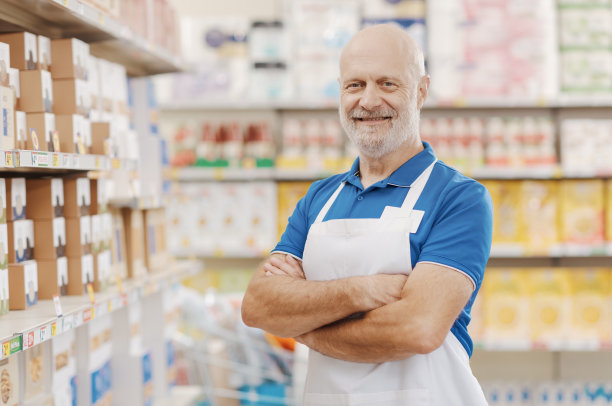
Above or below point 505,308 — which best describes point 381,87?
above

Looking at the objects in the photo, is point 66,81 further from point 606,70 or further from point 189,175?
point 606,70

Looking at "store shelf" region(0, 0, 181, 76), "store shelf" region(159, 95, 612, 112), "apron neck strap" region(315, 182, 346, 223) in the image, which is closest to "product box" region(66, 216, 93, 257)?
"store shelf" region(0, 0, 181, 76)

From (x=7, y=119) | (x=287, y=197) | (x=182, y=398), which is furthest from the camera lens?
(x=287, y=197)

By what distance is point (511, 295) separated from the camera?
14.0 feet

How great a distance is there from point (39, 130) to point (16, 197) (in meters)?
0.22

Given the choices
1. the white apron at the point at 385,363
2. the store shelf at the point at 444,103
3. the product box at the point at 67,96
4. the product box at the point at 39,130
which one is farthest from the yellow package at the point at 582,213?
the product box at the point at 39,130

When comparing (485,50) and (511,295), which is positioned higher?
(485,50)

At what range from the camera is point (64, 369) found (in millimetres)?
2465

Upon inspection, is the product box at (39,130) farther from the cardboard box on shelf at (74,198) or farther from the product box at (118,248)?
the product box at (118,248)

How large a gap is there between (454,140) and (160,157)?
1.86m

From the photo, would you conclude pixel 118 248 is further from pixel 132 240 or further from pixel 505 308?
pixel 505 308

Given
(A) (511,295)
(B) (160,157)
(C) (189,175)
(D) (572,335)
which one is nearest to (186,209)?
(C) (189,175)

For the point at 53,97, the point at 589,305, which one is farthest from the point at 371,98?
the point at 589,305

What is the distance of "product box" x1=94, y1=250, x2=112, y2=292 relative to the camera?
2479mm
